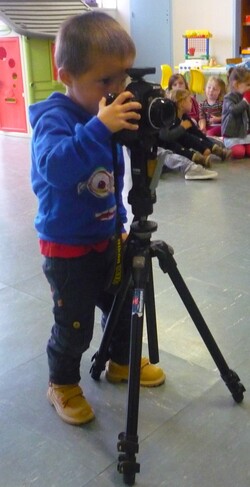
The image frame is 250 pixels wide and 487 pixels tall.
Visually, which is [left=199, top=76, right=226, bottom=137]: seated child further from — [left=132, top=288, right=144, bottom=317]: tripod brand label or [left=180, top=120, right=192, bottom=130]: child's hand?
[left=132, top=288, right=144, bottom=317]: tripod brand label

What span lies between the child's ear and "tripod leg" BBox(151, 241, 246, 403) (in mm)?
390

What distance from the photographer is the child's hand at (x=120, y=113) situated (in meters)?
0.99

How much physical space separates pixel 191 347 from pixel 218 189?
194cm

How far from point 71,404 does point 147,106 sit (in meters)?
0.76

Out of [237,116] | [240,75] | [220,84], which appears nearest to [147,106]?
[237,116]

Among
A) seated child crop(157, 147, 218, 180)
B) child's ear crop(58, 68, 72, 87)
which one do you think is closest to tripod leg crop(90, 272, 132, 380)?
child's ear crop(58, 68, 72, 87)

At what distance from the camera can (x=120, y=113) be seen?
987 millimetres

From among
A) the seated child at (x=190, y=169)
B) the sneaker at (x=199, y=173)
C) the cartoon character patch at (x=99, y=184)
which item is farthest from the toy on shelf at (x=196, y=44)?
the cartoon character patch at (x=99, y=184)

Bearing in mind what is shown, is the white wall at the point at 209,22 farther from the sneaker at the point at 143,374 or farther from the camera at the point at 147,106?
the camera at the point at 147,106

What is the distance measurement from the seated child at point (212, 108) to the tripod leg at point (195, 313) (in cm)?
357

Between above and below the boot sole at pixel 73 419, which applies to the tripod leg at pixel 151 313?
above

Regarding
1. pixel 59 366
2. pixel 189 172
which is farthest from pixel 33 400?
pixel 189 172

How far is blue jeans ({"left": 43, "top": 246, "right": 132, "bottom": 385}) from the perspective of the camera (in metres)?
1.26

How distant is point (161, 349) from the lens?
1.67 metres
